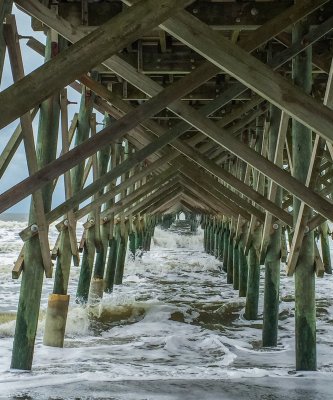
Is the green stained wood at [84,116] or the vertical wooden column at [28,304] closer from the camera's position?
the vertical wooden column at [28,304]

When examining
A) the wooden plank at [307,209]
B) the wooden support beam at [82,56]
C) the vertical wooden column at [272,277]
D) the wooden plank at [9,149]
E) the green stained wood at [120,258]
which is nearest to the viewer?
the wooden support beam at [82,56]

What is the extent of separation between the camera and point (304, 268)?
4.74 m

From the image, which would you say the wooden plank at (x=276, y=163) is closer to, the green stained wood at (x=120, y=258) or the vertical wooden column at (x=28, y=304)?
the vertical wooden column at (x=28, y=304)

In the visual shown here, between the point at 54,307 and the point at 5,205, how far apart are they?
239 centimetres

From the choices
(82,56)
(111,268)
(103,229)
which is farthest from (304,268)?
(111,268)

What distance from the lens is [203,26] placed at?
7.83 feet

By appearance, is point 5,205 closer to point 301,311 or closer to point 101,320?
point 301,311

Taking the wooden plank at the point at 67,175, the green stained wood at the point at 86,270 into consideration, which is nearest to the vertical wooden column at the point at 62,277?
the wooden plank at the point at 67,175

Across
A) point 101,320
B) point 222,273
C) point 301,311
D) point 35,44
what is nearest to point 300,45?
point 301,311

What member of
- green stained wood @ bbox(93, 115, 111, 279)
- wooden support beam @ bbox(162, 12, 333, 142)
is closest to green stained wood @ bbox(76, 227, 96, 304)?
green stained wood @ bbox(93, 115, 111, 279)

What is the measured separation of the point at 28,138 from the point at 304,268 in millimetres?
2945

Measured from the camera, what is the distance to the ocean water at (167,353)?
4.38m

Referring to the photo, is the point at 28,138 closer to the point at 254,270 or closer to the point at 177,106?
the point at 177,106

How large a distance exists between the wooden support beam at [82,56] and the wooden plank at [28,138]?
2.18 m
